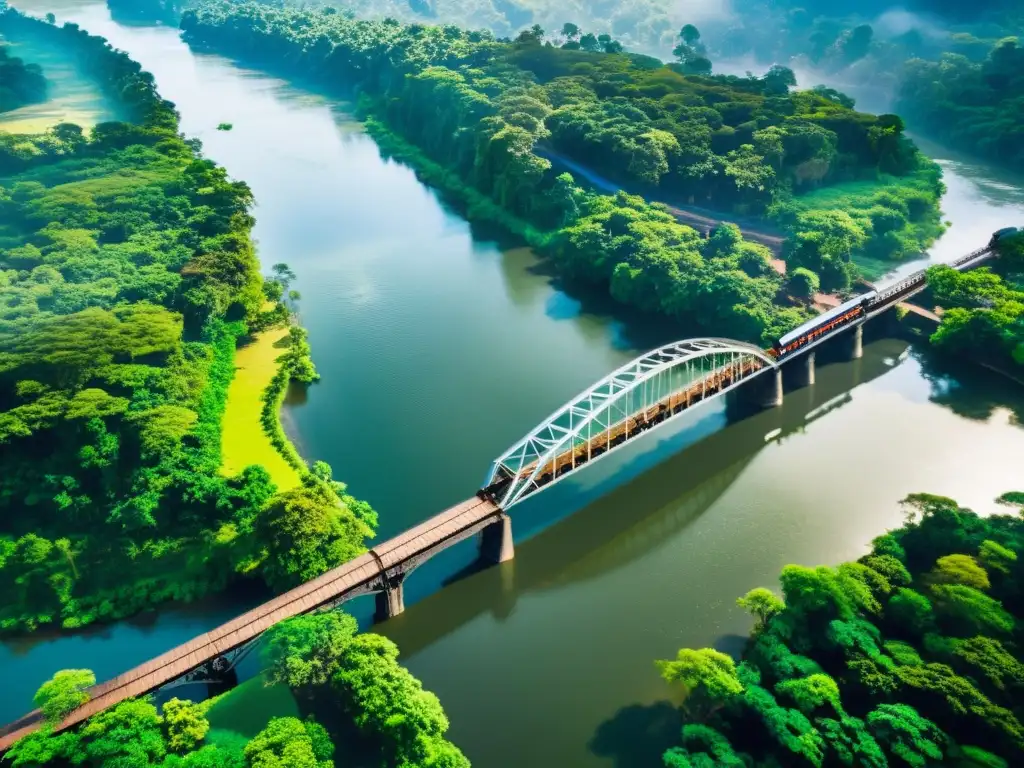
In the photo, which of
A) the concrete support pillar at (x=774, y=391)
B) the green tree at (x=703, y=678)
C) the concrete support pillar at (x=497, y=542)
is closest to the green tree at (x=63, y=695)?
the concrete support pillar at (x=497, y=542)

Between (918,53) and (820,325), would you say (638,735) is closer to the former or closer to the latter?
(820,325)

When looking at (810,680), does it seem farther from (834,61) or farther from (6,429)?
(834,61)

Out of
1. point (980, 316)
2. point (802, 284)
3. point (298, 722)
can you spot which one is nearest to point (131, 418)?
point (298, 722)

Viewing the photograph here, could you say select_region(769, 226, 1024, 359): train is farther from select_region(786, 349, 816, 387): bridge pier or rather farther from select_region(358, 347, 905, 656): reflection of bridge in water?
select_region(358, 347, 905, 656): reflection of bridge in water

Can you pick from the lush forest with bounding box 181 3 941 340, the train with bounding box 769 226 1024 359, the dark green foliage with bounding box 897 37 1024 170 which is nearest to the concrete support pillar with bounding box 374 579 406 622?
the train with bounding box 769 226 1024 359

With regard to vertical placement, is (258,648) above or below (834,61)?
below

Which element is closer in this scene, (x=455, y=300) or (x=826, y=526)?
(x=826, y=526)

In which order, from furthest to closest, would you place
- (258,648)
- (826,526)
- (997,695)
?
(826,526)
(258,648)
(997,695)

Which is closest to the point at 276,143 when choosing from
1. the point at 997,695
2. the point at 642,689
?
the point at 642,689
